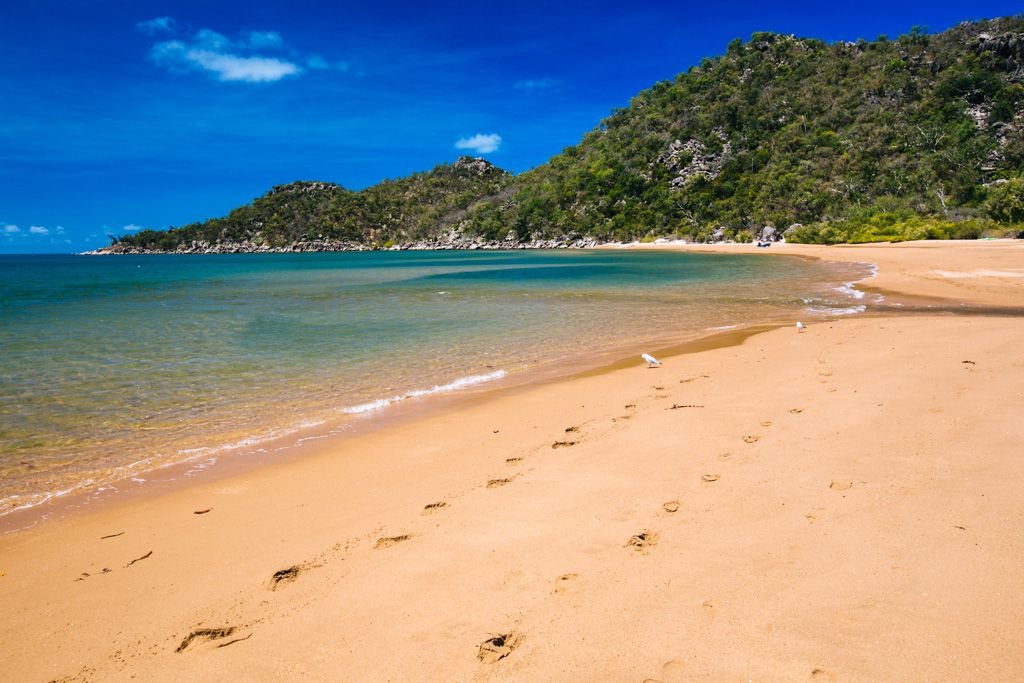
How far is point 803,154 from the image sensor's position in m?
95.1


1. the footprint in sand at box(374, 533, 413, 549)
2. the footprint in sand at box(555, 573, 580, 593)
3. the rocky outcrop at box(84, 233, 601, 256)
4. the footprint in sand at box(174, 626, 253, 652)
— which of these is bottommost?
the footprint in sand at box(174, 626, 253, 652)

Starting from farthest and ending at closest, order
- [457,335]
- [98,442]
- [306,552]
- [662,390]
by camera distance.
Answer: [457,335]
[662,390]
[98,442]
[306,552]

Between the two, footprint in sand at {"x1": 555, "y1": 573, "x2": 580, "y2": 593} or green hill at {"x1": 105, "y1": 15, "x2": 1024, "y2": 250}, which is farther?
green hill at {"x1": 105, "y1": 15, "x2": 1024, "y2": 250}

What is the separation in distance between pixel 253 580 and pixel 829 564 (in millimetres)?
3646

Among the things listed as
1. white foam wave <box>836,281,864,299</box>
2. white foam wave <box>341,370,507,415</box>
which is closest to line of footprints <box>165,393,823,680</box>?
white foam wave <box>341,370,507,415</box>

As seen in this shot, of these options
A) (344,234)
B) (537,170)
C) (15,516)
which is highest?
(537,170)

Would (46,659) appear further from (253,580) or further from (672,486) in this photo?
(672,486)

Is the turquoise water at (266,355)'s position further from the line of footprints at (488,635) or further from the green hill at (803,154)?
the green hill at (803,154)

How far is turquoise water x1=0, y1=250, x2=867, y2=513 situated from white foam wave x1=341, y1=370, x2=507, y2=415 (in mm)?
48

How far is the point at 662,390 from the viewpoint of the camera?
8180 mm

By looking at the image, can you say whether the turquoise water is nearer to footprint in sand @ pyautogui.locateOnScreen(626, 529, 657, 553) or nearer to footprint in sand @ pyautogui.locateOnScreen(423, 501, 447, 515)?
footprint in sand @ pyautogui.locateOnScreen(423, 501, 447, 515)

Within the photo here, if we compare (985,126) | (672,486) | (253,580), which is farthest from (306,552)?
(985,126)

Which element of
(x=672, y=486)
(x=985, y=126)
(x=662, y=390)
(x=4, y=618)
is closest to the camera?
(x=4, y=618)

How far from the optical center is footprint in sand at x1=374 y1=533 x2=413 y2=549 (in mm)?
3980
